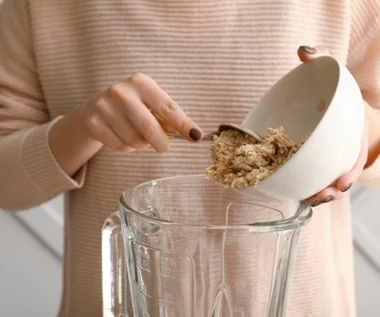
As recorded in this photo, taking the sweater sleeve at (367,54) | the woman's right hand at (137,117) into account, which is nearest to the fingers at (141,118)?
the woman's right hand at (137,117)

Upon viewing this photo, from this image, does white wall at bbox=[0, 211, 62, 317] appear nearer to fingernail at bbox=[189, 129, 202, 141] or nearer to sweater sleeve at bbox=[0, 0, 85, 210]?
sweater sleeve at bbox=[0, 0, 85, 210]

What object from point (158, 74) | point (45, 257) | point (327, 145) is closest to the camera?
point (327, 145)

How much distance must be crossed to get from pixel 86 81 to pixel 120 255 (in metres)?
0.25

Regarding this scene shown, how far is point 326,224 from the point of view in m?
0.62

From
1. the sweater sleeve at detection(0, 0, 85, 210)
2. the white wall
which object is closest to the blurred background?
the white wall

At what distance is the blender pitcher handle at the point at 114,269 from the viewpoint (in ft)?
1.38

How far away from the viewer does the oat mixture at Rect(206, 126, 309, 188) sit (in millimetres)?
407

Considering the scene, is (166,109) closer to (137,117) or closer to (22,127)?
(137,117)

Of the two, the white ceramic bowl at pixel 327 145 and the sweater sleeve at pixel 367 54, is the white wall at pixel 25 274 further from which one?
the white ceramic bowl at pixel 327 145

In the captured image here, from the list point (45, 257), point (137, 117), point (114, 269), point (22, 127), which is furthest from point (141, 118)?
point (45, 257)

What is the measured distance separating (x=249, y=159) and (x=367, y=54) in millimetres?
275

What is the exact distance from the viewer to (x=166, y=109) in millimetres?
441

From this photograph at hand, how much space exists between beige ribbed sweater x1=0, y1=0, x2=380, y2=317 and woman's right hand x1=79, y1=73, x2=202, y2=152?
0.13 m

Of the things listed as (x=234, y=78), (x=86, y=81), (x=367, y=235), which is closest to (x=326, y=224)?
(x=234, y=78)
